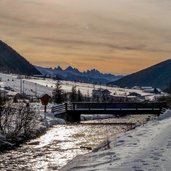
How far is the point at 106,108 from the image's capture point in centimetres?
6153

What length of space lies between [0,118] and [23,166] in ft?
32.4

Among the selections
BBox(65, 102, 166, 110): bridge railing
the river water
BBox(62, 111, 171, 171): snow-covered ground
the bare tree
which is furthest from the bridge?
BBox(62, 111, 171, 171): snow-covered ground

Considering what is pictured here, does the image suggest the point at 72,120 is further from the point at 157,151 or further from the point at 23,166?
the point at 157,151

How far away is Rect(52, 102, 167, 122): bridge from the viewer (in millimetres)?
59781

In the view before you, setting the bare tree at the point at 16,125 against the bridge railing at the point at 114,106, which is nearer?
the bare tree at the point at 16,125

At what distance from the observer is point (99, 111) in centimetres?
6069

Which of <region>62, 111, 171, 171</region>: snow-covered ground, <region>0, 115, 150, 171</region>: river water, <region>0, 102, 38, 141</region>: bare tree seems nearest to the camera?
<region>62, 111, 171, 171</region>: snow-covered ground

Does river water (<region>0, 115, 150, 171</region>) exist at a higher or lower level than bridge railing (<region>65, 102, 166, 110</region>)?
lower

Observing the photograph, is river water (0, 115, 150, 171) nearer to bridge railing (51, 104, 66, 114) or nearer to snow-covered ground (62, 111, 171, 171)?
snow-covered ground (62, 111, 171, 171)

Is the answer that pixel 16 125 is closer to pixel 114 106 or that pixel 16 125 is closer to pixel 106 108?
pixel 106 108

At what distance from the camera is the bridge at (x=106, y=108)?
196ft

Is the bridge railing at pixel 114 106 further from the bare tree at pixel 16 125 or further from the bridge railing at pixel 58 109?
the bare tree at pixel 16 125

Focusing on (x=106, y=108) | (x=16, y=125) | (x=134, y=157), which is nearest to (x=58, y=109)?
(x=106, y=108)

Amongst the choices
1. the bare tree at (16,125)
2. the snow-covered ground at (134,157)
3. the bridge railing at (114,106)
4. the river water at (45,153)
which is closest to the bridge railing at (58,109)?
the bridge railing at (114,106)
